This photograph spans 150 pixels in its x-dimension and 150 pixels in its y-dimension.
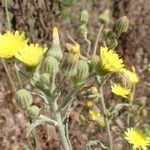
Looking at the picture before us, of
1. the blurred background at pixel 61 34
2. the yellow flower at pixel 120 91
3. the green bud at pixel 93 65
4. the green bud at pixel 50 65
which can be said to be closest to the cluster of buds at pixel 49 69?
the green bud at pixel 50 65

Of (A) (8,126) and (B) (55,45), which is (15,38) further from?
(A) (8,126)

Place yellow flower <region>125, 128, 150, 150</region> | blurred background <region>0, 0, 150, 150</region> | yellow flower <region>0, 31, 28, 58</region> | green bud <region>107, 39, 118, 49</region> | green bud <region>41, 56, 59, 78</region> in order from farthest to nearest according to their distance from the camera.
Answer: blurred background <region>0, 0, 150, 150</region> < yellow flower <region>125, 128, 150, 150</region> < green bud <region>107, 39, 118, 49</region> < yellow flower <region>0, 31, 28, 58</region> < green bud <region>41, 56, 59, 78</region>

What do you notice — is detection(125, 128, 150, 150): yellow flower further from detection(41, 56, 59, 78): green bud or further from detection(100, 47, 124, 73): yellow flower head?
detection(41, 56, 59, 78): green bud

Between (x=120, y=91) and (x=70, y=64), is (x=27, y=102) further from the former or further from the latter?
(x=120, y=91)

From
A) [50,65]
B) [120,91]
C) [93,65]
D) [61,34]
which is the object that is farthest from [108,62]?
[61,34]

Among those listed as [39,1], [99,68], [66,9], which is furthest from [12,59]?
[66,9]

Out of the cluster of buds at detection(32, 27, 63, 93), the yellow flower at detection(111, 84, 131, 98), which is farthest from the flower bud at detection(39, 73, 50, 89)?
the yellow flower at detection(111, 84, 131, 98)
